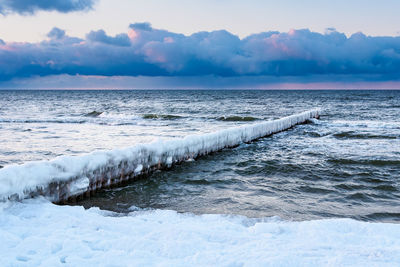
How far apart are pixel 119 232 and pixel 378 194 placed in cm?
548

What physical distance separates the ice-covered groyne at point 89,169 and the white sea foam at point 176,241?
1.08 feet

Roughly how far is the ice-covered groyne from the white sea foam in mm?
330

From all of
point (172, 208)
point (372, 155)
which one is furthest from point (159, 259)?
point (372, 155)

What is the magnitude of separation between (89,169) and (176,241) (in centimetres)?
315

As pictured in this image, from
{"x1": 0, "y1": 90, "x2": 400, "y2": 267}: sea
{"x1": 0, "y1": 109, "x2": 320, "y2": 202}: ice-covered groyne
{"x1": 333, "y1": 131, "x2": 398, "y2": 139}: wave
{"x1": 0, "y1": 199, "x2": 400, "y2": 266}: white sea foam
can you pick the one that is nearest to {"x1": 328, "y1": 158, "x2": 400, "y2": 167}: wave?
{"x1": 0, "y1": 90, "x2": 400, "y2": 267}: sea

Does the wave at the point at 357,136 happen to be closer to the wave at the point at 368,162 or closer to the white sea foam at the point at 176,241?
the wave at the point at 368,162

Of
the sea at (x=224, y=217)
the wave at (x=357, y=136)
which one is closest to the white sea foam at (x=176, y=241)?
the sea at (x=224, y=217)

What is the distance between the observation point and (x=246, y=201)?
6402 millimetres

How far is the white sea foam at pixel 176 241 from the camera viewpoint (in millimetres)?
3432

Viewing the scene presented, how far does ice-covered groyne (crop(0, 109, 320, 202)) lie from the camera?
520cm

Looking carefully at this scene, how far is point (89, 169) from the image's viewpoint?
6.43 m

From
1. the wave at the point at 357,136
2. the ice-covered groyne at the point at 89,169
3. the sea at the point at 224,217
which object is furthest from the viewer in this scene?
the wave at the point at 357,136

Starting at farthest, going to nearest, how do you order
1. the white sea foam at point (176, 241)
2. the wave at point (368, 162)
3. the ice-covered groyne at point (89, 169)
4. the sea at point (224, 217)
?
the wave at point (368, 162)
the ice-covered groyne at point (89, 169)
the sea at point (224, 217)
the white sea foam at point (176, 241)

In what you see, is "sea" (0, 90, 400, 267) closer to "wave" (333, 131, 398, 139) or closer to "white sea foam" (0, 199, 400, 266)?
"white sea foam" (0, 199, 400, 266)
